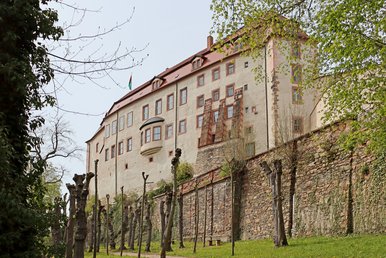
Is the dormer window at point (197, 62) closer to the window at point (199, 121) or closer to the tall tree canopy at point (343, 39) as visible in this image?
the window at point (199, 121)

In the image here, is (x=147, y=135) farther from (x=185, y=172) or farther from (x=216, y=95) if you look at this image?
(x=185, y=172)

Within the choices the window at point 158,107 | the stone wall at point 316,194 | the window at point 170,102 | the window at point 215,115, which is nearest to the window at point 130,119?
the window at point 158,107

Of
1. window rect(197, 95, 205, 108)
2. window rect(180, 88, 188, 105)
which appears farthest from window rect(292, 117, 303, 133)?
window rect(180, 88, 188, 105)

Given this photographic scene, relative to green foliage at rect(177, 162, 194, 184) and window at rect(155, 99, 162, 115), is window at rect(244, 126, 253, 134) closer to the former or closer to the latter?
green foliage at rect(177, 162, 194, 184)

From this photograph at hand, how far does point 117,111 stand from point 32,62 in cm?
5748

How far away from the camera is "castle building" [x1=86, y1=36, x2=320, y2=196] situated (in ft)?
143

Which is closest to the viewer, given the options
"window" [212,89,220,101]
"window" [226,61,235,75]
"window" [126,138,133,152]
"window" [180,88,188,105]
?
"window" [226,61,235,75]

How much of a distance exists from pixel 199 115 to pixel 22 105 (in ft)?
141

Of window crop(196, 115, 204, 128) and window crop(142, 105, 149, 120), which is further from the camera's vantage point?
window crop(142, 105, 149, 120)

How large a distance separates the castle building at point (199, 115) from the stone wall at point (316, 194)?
5.94 metres

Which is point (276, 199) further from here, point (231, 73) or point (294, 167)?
point (231, 73)

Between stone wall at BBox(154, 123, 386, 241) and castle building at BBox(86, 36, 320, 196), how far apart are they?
234 inches

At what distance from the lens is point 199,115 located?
5225cm

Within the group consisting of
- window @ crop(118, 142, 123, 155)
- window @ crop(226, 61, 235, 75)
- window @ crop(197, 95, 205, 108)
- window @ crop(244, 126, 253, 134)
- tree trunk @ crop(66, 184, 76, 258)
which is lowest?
tree trunk @ crop(66, 184, 76, 258)
